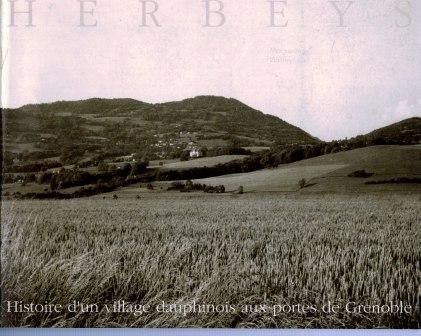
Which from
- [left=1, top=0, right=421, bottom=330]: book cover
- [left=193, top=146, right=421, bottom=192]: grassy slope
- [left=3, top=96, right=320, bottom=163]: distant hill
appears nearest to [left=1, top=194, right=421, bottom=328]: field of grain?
[left=1, top=0, right=421, bottom=330]: book cover

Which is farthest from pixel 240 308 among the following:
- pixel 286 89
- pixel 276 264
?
pixel 286 89

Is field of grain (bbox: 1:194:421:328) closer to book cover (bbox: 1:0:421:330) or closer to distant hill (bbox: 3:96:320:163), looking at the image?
book cover (bbox: 1:0:421:330)

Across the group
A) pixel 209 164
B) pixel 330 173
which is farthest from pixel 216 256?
pixel 330 173

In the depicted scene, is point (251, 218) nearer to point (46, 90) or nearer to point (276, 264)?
point (276, 264)

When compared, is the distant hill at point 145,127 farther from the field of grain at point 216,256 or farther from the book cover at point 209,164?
the field of grain at point 216,256

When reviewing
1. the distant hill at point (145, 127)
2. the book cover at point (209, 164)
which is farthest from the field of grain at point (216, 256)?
the distant hill at point (145, 127)
